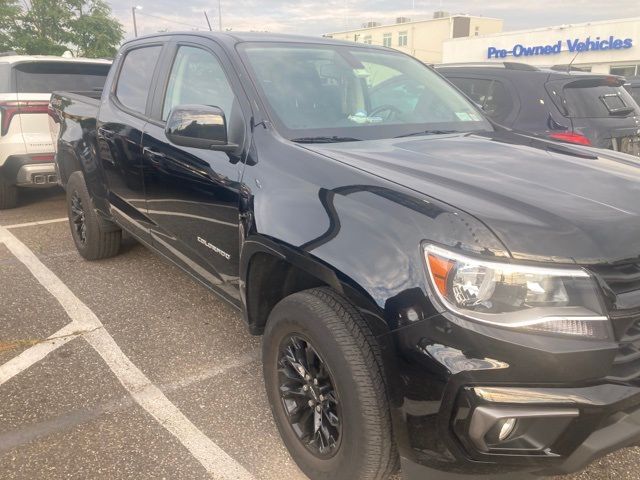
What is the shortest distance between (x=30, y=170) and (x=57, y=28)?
15539 millimetres

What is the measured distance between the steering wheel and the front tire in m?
1.25

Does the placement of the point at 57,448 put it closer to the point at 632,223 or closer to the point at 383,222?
the point at 383,222

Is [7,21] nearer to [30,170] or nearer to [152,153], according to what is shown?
[30,170]

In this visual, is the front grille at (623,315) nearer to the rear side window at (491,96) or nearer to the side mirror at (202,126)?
the side mirror at (202,126)

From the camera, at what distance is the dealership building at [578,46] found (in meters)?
31.9

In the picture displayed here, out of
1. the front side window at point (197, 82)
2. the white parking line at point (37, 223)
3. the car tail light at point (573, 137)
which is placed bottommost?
the white parking line at point (37, 223)

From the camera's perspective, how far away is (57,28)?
18.7 meters

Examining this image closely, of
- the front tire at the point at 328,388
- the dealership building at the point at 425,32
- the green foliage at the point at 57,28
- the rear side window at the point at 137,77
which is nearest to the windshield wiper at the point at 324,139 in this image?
the front tire at the point at 328,388

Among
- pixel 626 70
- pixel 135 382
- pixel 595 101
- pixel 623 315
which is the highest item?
pixel 626 70

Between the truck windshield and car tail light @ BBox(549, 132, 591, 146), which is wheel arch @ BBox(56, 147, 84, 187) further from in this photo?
car tail light @ BBox(549, 132, 591, 146)

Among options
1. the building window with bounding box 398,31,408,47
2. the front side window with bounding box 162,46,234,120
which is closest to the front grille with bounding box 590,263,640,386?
the front side window with bounding box 162,46,234,120

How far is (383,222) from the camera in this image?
6.02 ft

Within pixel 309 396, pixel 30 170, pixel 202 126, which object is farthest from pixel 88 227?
pixel 309 396

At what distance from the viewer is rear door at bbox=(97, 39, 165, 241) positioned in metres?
3.54
